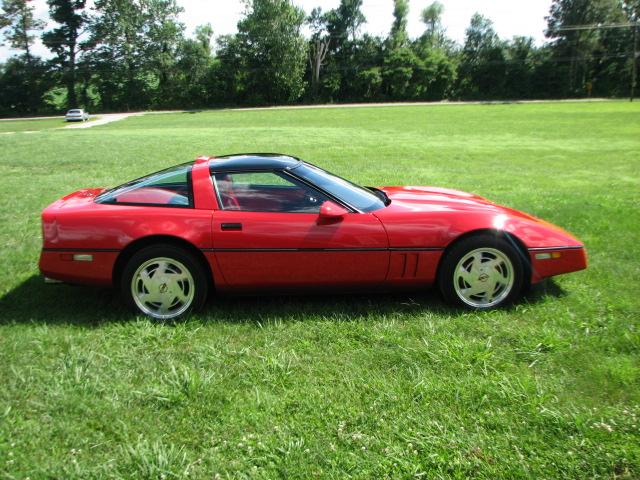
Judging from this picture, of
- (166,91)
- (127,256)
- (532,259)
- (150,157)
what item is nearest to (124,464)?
(127,256)

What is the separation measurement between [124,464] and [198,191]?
2135 millimetres

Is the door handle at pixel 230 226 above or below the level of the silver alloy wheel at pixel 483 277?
above

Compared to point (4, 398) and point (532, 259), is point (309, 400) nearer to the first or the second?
point (4, 398)

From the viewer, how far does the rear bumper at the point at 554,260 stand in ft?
12.8

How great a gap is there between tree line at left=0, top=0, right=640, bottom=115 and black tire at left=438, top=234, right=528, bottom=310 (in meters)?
57.4

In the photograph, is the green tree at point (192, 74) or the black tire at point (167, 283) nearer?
the black tire at point (167, 283)

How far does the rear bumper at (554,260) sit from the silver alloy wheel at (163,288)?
8.59ft

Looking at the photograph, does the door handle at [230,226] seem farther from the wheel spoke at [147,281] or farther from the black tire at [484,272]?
the black tire at [484,272]

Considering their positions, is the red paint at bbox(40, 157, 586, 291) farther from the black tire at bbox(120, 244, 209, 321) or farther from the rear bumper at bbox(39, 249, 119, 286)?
the black tire at bbox(120, 244, 209, 321)

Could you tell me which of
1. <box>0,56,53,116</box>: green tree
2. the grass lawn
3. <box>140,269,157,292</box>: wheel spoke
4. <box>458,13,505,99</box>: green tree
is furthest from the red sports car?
<box>458,13,505,99</box>: green tree

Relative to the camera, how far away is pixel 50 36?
59.7m

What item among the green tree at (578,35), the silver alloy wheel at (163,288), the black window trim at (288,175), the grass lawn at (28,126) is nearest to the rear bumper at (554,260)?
the black window trim at (288,175)

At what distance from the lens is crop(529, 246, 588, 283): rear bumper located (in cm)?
391

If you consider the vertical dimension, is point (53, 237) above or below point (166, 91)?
below
